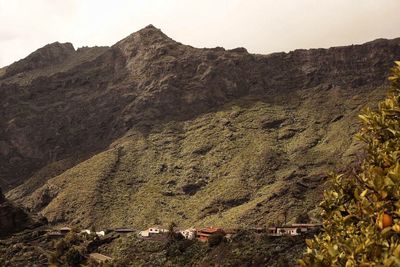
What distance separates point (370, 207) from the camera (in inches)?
457

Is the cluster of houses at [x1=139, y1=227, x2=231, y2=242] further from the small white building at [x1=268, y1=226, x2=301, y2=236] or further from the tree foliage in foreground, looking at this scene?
the tree foliage in foreground

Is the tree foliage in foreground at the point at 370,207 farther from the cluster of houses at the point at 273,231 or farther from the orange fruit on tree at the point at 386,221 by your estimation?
the cluster of houses at the point at 273,231

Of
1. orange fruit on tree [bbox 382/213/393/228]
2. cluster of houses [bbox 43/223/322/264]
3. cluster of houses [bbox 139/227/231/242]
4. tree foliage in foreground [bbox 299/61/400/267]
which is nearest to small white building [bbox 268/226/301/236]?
cluster of houses [bbox 43/223/322/264]

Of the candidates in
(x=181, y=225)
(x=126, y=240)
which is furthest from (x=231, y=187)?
(x=126, y=240)

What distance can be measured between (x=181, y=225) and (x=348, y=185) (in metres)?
141

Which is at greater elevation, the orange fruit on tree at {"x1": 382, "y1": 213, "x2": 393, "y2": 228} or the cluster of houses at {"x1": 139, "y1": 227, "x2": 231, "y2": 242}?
the orange fruit on tree at {"x1": 382, "y1": 213, "x2": 393, "y2": 228}

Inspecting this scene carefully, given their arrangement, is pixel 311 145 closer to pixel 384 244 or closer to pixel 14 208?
pixel 14 208

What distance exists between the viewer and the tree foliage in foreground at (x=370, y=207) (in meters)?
10.6

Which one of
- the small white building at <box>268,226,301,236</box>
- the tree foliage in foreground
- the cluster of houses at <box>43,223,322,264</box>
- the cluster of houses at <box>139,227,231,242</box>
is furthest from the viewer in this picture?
the cluster of houses at <box>139,227,231,242</box>

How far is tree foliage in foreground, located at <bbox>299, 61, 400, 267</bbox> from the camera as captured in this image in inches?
416

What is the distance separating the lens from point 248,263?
89.9m

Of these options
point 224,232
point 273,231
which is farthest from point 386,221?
point 273,231

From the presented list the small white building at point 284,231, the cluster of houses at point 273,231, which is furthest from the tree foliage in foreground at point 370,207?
the small white building at point 284,231

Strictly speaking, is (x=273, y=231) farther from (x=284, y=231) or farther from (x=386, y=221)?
(x=386, y=221)
